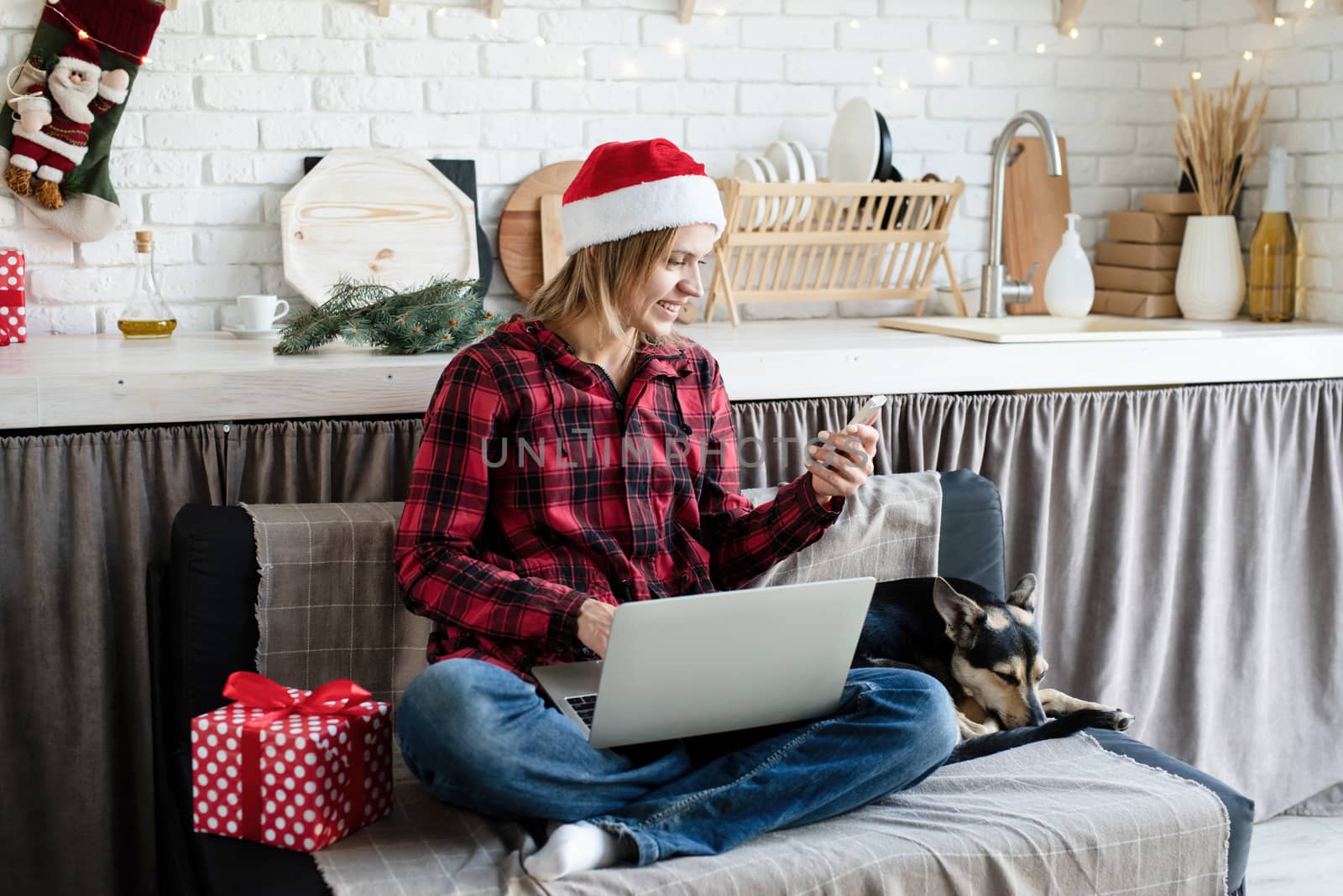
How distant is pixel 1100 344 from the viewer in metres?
2.51

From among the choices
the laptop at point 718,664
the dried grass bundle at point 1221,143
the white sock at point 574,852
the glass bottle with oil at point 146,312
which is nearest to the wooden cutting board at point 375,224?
the glass bottle with oil at point 146,312

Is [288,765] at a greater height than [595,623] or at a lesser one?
lesser

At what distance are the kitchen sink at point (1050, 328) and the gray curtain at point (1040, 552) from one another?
0.11m

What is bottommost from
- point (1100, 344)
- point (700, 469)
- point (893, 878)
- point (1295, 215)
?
point (893, 878)

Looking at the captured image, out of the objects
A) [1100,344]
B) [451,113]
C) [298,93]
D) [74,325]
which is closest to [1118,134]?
[1100,344]

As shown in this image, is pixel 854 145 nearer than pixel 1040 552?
No

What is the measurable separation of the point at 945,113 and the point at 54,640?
2.20 meters

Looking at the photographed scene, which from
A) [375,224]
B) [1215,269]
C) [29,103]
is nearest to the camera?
[29,103]

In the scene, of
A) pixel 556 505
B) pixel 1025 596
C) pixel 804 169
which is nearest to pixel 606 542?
pixel 556 505

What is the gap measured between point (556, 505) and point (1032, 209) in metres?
1.80

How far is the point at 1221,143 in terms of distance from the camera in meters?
3.01

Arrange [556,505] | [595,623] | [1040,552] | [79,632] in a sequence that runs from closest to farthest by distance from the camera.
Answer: [595,623], [556,505], [79,632], [1040,552]

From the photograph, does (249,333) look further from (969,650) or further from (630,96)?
(969,650)

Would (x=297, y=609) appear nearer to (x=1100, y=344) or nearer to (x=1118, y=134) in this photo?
(x=1100, y=344)
